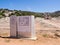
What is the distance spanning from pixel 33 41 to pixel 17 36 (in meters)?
2.44

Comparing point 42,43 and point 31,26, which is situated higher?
point 31,26

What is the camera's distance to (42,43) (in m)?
18.6

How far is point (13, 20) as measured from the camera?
21.5m

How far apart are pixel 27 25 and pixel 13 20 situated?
1.58 m

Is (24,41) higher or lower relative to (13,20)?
lower

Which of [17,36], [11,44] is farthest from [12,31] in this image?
[11,44]

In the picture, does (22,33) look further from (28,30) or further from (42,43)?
(42,43)

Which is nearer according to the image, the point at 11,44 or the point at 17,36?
the point at 11,44

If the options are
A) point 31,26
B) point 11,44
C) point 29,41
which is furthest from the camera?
point 31,26

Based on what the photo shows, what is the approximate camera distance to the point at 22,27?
2116 centimetres

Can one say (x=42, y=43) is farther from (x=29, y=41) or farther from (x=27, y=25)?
(x=27, y=25)

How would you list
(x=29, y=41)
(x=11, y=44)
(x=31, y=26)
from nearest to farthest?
(x=11, y=44) → (x=29, y=41) → (x=31, y=26)

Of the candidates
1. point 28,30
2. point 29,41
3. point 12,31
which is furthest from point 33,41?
point 12,31

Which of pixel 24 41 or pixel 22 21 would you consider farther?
pixel 22 21
